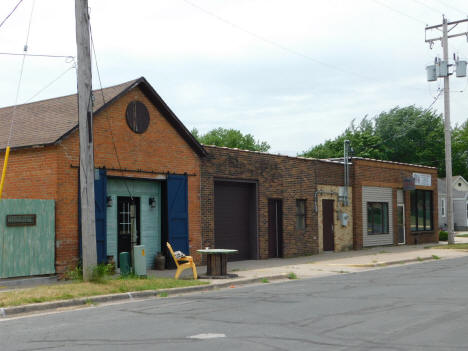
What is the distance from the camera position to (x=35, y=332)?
351 inches

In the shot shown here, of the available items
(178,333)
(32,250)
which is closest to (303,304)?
(178,333)

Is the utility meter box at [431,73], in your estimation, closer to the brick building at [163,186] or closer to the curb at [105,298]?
the brick building at [163,186]

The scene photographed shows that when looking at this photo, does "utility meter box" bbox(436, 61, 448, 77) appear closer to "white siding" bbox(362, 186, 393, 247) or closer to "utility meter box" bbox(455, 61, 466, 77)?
"utility meter box" bbox(455, 61, 466, 77)

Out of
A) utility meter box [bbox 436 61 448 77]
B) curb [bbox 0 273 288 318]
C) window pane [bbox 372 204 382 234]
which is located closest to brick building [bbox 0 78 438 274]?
window pane [bbox 372 204 382 234]

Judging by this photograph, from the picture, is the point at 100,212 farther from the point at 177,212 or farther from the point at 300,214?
the point at 300,214

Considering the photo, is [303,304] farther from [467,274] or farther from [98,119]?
[98,119]

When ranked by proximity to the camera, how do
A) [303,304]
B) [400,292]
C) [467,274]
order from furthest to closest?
[467,274] < [400,292] < [303,304]

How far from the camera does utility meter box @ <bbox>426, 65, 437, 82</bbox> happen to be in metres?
32.5

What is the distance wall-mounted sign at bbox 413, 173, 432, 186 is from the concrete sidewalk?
6748 millimetres

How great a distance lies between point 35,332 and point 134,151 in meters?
9.71

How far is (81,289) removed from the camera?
12.9 metres

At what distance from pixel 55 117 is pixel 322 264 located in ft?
34.0

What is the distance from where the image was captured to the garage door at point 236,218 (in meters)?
21.9

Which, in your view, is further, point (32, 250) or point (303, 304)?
point (32, 250)
